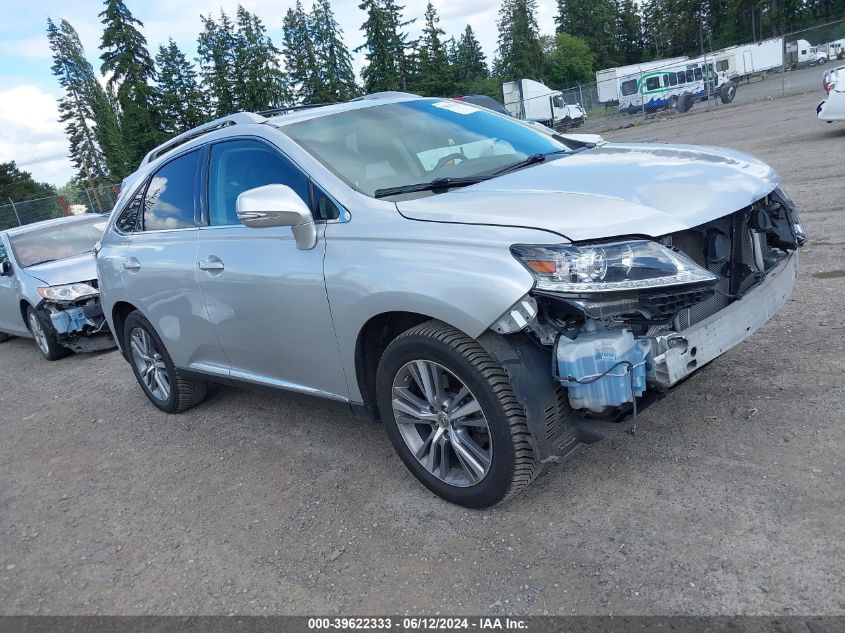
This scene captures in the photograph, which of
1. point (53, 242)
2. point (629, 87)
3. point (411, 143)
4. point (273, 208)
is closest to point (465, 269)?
point (273, 208)

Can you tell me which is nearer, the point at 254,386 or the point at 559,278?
the point at 559,278

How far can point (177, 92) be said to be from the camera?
60.2 meters

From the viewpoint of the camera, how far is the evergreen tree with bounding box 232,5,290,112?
194 feet

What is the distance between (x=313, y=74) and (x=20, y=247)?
58.9m

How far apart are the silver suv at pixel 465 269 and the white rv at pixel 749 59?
49.2 m

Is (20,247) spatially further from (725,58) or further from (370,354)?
(725,58)

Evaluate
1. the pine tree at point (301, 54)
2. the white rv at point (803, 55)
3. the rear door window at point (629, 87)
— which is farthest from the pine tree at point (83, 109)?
the white rv at point (803, 55)

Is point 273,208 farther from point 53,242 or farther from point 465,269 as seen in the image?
point 53,242

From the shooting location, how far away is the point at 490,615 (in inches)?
98.9

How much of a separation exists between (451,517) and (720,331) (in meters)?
1.43

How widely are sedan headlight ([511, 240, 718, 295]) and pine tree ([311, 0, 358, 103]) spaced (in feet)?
203

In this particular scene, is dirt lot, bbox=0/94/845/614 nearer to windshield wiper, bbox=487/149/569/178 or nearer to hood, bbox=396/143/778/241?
hood, bbox=396/143/778/241

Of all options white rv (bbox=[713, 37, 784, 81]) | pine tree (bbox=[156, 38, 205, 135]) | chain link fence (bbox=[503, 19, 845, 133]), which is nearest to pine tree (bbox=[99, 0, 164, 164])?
pine tree (bbox=[156, 38, 205, 135])

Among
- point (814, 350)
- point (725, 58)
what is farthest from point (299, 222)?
point (725, 58)
